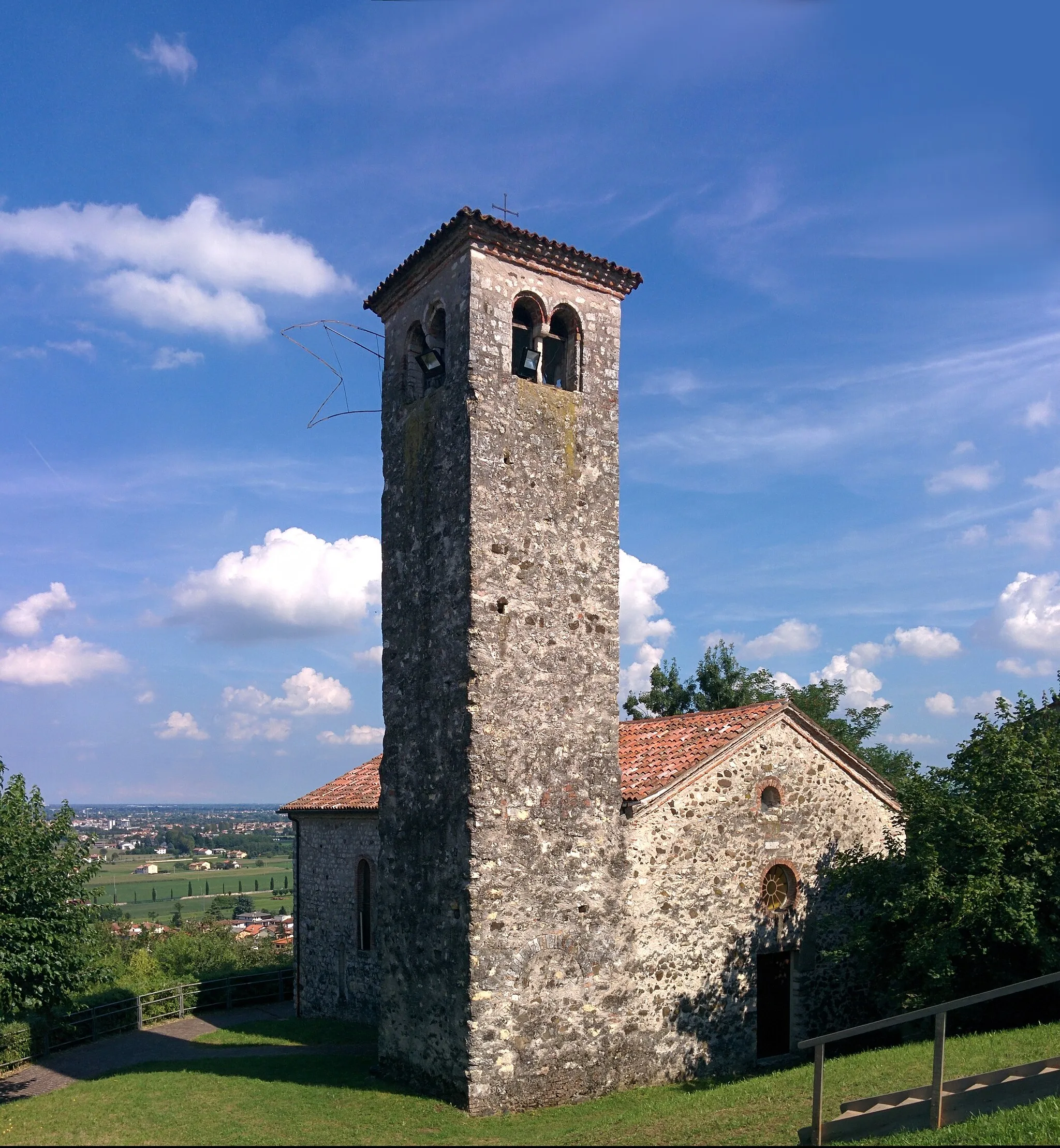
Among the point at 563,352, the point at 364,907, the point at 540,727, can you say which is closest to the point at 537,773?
the point at 540,727

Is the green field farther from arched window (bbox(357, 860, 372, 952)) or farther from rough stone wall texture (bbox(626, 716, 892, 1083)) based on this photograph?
rough stone wall texture (bbox(626, 716, 892, 1083))

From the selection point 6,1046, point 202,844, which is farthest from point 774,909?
point 202,844

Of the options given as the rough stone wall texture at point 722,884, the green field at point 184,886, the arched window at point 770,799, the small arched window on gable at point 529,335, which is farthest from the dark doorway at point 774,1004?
the green field at point 184,886

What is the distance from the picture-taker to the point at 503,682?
42.1ft

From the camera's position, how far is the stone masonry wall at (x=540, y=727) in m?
12.2

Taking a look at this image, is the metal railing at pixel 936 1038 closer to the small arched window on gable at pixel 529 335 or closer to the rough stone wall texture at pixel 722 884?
the rough stone wall texture at pixel 722 884

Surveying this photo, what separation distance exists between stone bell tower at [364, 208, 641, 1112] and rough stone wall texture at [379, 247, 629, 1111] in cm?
3

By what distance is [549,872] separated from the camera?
12797 millimetres

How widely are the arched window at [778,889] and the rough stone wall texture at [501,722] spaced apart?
135 inches

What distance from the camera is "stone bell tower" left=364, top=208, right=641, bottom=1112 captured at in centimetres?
1230

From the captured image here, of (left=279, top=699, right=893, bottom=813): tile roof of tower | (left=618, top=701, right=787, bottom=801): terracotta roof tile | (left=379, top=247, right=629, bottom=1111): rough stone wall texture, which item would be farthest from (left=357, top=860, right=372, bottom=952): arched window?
(left=618, top=701, right=787, bottom=801): terracotta roof tile

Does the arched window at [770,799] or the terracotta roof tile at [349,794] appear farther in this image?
the terracotta roof tile at [349,794]

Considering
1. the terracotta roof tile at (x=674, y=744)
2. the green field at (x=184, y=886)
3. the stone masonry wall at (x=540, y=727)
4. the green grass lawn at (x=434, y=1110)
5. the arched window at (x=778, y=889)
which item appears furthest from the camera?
the green field at (x=184, y=886)

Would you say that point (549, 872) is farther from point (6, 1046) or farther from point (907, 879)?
point (6, 1046)
